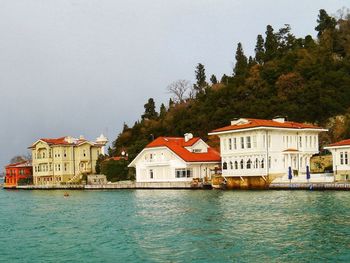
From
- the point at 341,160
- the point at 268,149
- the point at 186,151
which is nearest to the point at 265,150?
the point at 268,149

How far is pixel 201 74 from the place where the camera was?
392 feet

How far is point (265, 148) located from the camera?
58.6 metres

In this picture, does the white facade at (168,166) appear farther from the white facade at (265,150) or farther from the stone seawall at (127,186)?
the white facade at (265,150)

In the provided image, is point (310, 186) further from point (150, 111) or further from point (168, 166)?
point (150, 111)

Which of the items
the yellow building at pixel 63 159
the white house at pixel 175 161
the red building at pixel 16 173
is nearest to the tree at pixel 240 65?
the white house at pixel 175 161

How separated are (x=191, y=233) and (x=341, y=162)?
30.0m

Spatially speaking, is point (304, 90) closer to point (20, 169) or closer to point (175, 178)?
point (175, 178)

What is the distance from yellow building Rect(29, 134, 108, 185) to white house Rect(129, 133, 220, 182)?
85.2ft

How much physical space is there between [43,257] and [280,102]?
6165 centimetres

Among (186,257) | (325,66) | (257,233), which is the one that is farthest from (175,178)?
(186,257)

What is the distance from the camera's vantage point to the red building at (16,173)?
108625 millimetres

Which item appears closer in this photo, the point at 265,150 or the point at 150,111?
the point at 265,150

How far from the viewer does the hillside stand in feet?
252

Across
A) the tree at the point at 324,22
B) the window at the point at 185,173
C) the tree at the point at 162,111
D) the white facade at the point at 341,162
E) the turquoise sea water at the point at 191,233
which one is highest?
the tree at the point at 324,22
